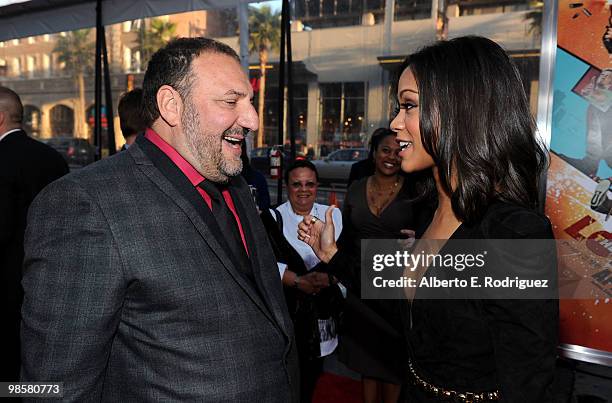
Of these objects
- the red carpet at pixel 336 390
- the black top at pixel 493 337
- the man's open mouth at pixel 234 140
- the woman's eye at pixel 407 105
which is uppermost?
the woman's eye at pixel 407 105

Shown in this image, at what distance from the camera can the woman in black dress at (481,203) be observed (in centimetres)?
118

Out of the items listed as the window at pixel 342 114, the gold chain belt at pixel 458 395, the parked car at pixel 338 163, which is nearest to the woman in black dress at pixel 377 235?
the gold chain belt at pixel 458 395

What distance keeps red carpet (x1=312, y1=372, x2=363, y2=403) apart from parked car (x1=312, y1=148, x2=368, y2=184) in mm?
7784

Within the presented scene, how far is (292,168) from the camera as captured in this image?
344cm

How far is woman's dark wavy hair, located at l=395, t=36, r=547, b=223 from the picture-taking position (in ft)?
4.29

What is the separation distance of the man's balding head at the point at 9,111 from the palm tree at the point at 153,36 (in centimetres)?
1342

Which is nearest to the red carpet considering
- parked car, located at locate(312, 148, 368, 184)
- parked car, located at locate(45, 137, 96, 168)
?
parked car, located at locate(312, 148, 368, 184)

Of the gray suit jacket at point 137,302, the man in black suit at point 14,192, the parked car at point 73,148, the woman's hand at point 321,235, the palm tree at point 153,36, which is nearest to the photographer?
the gray suit jacket at point 137,302

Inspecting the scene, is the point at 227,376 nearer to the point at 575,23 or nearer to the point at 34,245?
the point at 34,245

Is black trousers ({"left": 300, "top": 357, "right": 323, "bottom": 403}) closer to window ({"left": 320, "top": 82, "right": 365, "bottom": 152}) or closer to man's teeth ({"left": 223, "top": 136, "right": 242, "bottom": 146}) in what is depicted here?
man's teeth ({"left": 223, "top": 136, "right": 242, "bottom": 146})

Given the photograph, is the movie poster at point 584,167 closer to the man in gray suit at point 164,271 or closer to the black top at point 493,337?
the black top at point 493,337

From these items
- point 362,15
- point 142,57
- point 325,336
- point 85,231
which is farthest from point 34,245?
point 142,57

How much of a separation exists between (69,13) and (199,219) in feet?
19.5

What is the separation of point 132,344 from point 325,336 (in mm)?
1781
